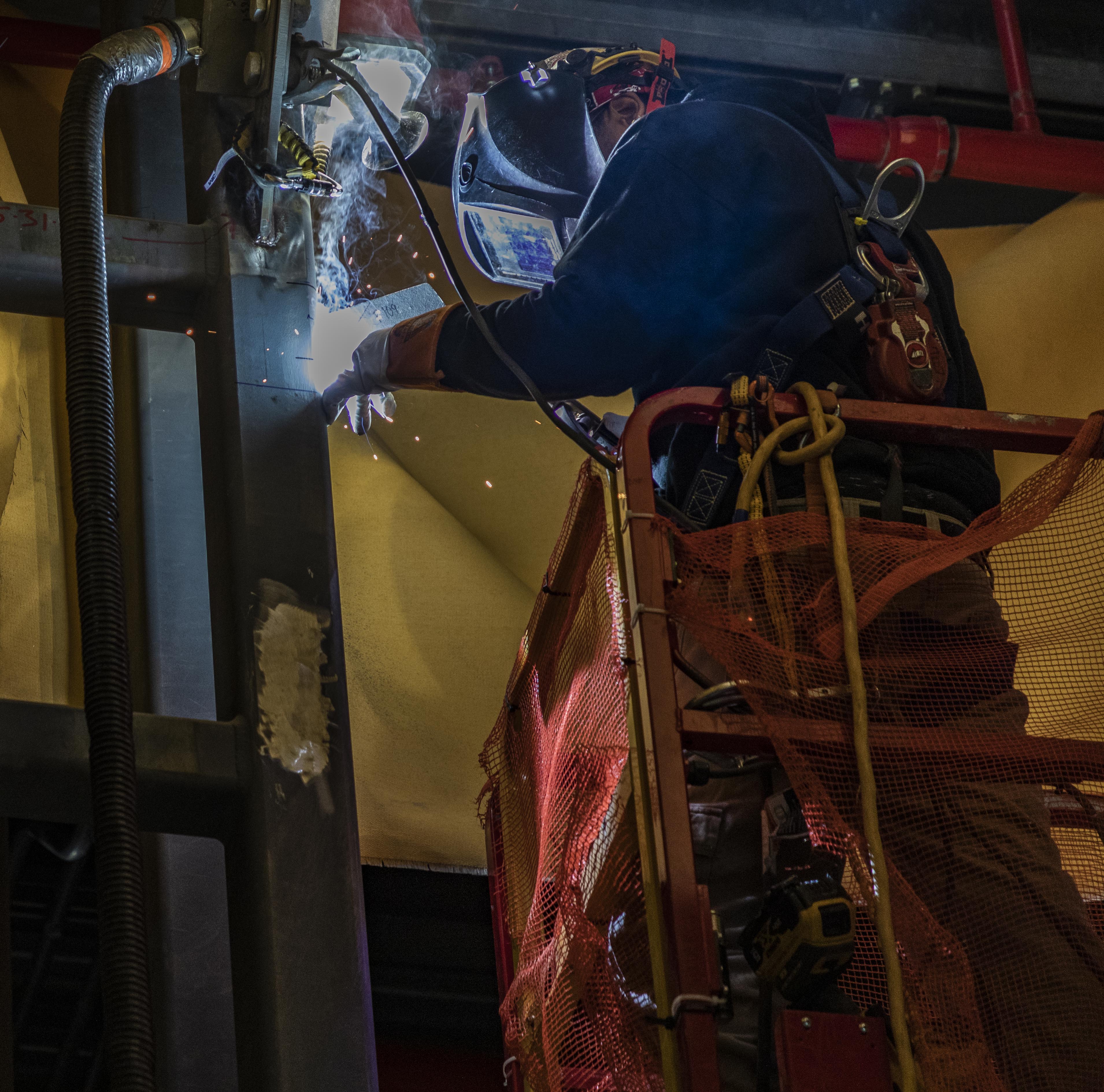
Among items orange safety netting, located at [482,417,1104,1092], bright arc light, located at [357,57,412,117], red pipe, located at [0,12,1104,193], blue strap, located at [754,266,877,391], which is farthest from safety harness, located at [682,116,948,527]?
red pipe, located at [0,12,1104,193]

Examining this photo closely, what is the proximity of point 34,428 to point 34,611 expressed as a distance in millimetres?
494

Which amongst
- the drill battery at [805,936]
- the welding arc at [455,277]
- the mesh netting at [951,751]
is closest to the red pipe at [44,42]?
the welding arc at [455,277]

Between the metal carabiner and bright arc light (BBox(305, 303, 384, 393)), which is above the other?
bright arc light (BBox(305, 303, 384, 393))

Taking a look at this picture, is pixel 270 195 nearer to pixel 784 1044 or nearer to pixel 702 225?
pixel 702 225

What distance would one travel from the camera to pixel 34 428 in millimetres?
3512

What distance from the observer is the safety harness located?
7.29ft

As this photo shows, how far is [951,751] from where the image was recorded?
6.34 feet

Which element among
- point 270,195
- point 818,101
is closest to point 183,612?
point 270,195

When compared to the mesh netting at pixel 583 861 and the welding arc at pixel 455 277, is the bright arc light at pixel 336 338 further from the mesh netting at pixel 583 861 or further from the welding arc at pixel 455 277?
the mesh netting at pixel 583 861

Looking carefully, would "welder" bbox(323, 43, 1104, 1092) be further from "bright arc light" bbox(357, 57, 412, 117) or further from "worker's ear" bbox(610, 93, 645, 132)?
"bright arc light" bbox(357, 57, 412, 117)

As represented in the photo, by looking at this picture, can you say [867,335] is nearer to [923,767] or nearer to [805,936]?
[923,767]

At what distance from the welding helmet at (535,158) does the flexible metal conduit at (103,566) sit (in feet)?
2.95

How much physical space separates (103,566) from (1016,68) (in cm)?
359

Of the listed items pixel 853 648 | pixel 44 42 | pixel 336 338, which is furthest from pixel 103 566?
pixel 44 42
